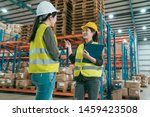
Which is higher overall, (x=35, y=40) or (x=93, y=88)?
(x=35, y=40)

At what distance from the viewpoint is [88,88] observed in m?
2.30

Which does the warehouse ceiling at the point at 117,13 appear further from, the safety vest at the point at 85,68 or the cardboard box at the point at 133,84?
the safety vest at the point at 85,68

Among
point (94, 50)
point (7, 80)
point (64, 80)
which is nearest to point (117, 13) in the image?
point (64, 80)

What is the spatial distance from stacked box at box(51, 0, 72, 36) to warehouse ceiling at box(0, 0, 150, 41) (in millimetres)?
7437

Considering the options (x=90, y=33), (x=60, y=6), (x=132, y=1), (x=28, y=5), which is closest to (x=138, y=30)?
(x=132, y=1)

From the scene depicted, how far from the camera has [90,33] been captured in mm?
2578

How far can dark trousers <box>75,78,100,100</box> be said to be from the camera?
226 cm

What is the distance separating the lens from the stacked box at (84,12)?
20.3 feet

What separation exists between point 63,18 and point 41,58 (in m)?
5.18

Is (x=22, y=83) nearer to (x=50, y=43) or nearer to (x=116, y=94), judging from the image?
(x=116, y=94)

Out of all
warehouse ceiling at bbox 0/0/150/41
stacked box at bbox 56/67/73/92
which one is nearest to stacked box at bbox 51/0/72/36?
stacked box at bbox 56/67/73/92

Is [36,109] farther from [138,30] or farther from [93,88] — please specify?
[138,30]

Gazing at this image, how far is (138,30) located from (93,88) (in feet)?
60.9

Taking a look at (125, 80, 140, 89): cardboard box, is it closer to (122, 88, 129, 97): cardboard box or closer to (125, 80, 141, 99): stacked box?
(125, 80, 141, 99): stacked box
